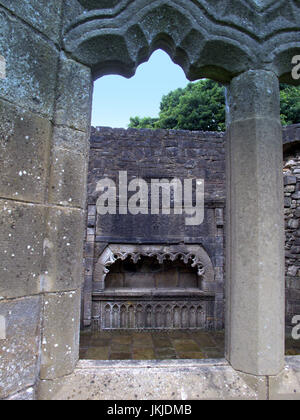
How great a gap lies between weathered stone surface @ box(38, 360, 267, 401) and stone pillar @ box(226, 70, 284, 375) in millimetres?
82

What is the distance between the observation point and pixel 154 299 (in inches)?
213

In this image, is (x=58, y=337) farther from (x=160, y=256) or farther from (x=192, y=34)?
(x=160, y=256)

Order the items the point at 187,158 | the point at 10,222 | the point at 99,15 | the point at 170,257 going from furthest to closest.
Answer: the point at 187,158 < the point at 170,257 < the point at 99,15 < the point at 10,222

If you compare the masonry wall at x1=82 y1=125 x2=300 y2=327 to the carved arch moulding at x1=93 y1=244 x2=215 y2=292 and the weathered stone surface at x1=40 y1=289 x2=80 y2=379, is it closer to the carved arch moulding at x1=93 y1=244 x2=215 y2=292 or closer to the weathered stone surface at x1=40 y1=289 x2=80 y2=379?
the carved arch moulding at x1=93 y1=244 x2=215 y2=292

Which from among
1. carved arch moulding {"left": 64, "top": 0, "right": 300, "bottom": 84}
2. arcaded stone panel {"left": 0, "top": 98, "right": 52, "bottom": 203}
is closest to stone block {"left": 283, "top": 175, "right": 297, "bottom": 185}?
carved arch moulding {"left": 64, "top": 0, "right": 300, "bottom": 84}

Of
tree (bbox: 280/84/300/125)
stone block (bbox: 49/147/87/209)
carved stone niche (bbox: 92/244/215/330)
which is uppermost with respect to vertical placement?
tree (bbox: 280/84/300/125)

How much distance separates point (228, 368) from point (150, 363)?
0.38 metres

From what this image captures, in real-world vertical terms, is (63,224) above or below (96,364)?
above

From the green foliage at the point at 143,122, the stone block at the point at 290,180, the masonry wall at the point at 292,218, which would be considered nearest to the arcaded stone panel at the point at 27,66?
the masonry wall at the point at 292,218

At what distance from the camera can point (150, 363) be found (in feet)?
4.42

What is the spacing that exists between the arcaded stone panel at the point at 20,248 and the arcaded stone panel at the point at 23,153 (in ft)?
0.19

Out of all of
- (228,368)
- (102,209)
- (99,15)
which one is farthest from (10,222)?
(102,209)

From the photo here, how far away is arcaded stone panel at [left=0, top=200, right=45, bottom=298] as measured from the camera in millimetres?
1090

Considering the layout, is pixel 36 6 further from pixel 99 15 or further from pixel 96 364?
pixel 96 364
